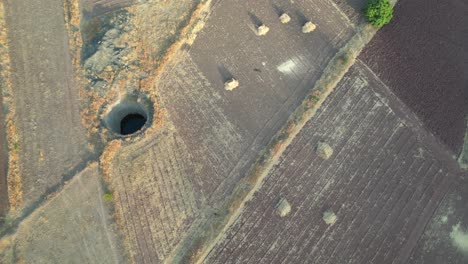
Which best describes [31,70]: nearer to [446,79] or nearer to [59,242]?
[59,242]

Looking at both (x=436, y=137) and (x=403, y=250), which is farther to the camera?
(x=436, y=137)

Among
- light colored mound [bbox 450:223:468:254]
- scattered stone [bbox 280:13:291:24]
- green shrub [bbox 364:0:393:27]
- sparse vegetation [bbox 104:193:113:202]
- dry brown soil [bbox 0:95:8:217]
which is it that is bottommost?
light colored mound [bbox 450:223:468:254]

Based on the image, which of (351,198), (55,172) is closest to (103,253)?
(55,172)

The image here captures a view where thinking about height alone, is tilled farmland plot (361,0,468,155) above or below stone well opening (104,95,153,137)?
below

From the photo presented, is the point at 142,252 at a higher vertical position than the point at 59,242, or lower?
lower

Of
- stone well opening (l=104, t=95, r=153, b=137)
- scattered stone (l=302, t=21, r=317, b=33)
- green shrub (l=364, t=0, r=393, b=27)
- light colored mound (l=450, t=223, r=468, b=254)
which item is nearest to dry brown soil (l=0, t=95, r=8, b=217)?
stone well opening (l=104, t=95, r=153, b=137)

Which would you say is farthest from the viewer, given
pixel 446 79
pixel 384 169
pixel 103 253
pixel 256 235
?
pixel 446 79

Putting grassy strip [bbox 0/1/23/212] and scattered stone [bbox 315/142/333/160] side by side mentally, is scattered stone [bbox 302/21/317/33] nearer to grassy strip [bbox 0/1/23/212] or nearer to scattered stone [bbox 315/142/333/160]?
scattered stone [bbox 315/142/333/160]

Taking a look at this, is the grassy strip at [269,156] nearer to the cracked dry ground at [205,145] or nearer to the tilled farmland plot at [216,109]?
the cracked dry ground at [205,145]
